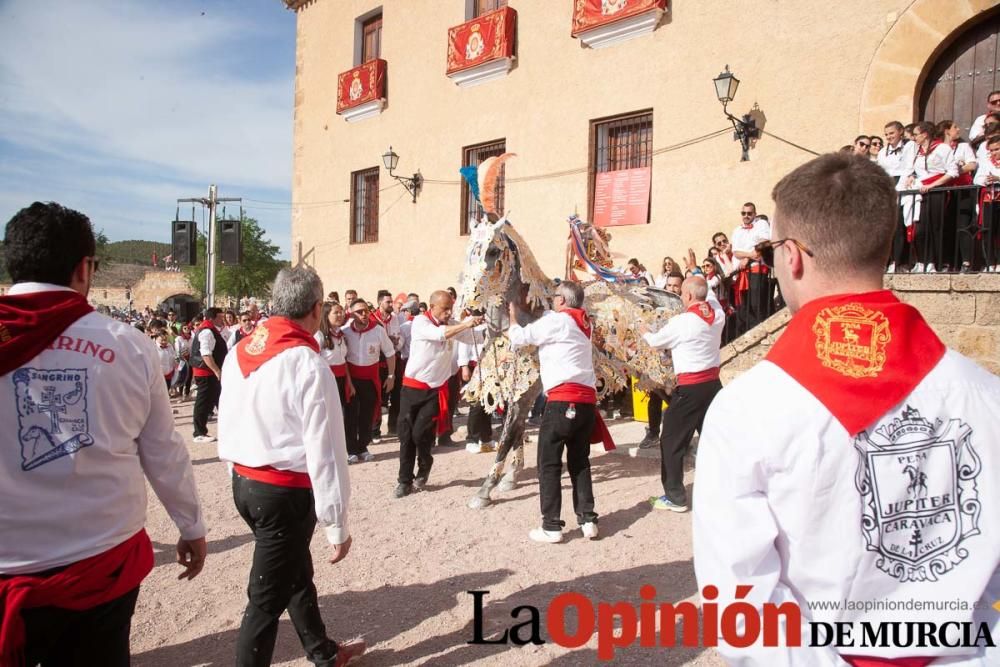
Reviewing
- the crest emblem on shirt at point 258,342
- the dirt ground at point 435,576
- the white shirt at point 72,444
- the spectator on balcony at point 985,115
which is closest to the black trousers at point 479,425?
the dirt ground at point 435,576

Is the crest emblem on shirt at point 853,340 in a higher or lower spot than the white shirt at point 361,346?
higher

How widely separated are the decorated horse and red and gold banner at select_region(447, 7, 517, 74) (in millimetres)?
7102

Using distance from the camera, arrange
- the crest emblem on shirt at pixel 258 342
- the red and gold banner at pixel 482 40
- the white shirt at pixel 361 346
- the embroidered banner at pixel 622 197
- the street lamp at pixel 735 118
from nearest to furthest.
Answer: the crest emblem on shirt at pixel 258 342
the white shirt at pixel 361 346
the street lamp at pixel 735 118
the embroidered banner at pixel 622 197
the red and gold banner at pixel 482 40

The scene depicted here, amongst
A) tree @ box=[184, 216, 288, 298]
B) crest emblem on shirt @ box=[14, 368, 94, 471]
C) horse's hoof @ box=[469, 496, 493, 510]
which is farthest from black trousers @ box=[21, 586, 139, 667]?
tree @ box=[184, 216, 288, 298]

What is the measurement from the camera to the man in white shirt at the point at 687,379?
5461 mm

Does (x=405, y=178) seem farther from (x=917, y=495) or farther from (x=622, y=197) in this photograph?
(x=917, y=495)

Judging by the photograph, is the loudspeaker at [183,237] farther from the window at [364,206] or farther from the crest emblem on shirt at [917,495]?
the crest emblem on shirt at [917,495]

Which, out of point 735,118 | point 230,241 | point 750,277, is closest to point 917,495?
point 750,277

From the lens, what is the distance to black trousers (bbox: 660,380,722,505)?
546 centimetres

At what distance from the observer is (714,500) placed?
1306mm

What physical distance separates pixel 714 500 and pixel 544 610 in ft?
9.35

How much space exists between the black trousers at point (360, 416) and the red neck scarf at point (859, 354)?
6.68 meters

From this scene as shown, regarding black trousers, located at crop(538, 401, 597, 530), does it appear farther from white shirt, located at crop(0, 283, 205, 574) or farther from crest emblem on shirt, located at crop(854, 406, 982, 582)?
crest emblem on shirt, located at crop(854, 406, 982, 582)

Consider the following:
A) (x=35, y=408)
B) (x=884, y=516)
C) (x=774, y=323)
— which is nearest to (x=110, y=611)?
(x=35, y=408)
